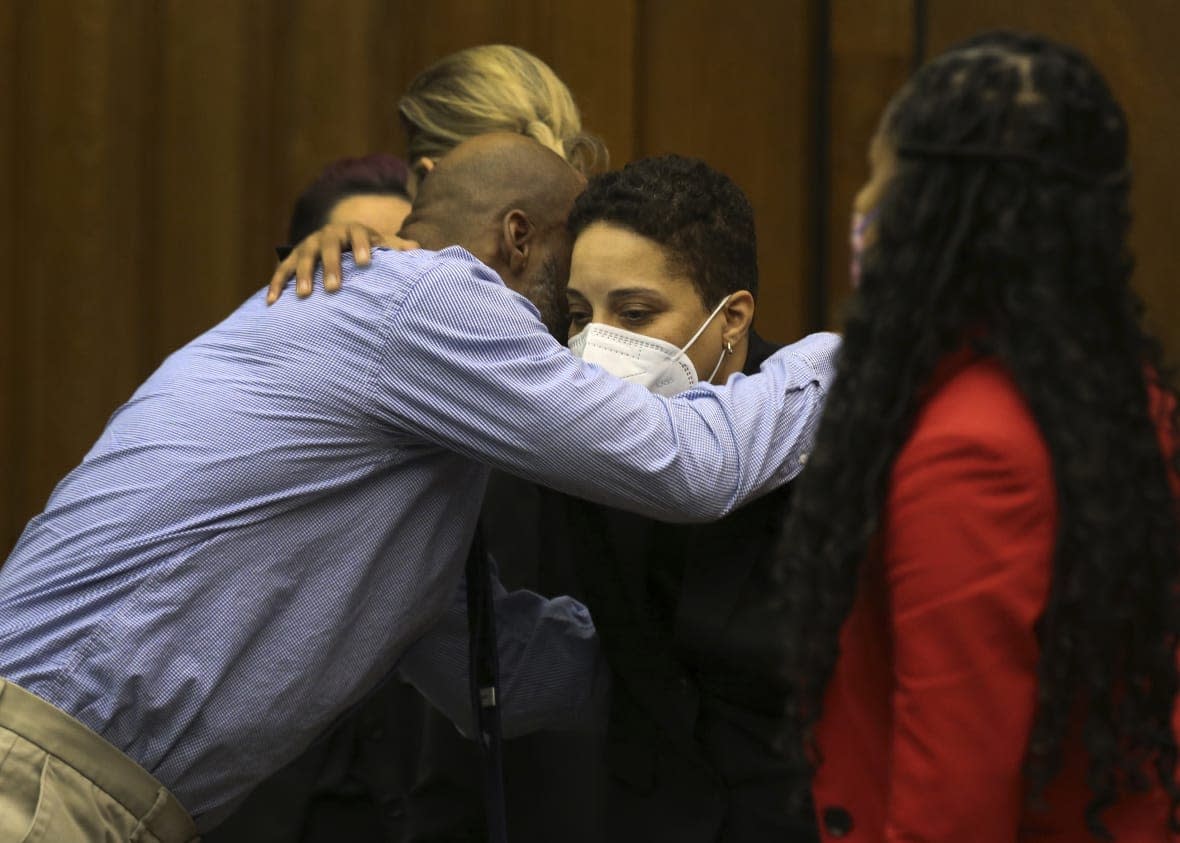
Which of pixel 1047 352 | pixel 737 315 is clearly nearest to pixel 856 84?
pixel 737 315

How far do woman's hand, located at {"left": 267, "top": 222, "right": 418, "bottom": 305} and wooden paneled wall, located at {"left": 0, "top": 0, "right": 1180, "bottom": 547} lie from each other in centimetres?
138

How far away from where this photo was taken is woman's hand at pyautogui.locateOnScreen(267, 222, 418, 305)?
1974 mm

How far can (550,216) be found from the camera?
2.29m

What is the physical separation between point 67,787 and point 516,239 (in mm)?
942

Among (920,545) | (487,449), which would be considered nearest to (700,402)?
(487,449)

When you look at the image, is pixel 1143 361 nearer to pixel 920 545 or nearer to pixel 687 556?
pixel 920 545

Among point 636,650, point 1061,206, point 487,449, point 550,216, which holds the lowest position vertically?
point 636,650

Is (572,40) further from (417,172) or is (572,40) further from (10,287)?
(10,287)

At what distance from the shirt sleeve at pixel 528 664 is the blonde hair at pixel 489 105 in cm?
105

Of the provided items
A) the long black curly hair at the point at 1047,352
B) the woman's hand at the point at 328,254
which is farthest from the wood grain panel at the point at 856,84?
the long black curly hair at the point at 1047,352

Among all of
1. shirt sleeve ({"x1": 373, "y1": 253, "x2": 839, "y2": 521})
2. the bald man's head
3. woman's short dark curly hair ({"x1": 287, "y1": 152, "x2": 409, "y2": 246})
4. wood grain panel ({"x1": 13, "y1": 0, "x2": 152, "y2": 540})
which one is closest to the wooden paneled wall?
wood grain panel ({"x1": 13, "y1": 0, "x2": 152, "y2": 540})

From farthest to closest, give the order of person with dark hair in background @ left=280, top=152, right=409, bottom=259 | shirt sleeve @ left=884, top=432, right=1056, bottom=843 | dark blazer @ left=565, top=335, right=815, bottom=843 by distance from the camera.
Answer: person with dark hair in background @ left=280, top=152, right=409, bottom=259 → dark blazer @ left=565, top=335, right=815, bottom=843 → shirt sleeve @ left=884, top=432, right=1056, bottom=843

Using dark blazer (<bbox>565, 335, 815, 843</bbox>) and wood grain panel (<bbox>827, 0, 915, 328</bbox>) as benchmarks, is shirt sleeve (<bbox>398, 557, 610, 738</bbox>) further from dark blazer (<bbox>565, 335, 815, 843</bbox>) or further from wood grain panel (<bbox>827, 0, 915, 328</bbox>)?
wood grain panel (<bbox>827, 0, 915, 328</bbox>)

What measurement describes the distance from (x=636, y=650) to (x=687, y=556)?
14 cm
